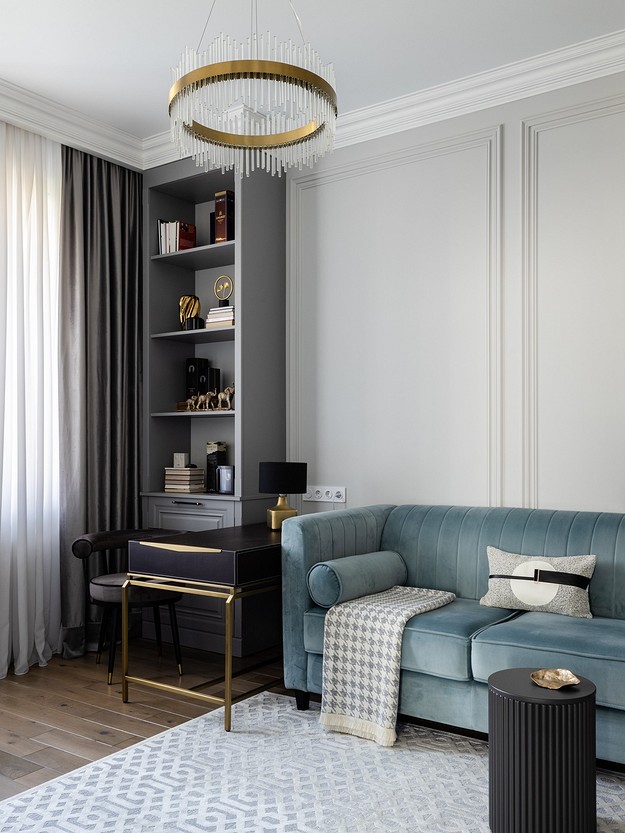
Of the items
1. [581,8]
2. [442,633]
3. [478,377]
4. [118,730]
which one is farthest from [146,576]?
[581,8]

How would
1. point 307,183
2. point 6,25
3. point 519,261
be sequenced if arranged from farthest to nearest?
point 307,183, point 519,261, point 6,25

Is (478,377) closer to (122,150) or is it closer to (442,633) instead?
(442,633)

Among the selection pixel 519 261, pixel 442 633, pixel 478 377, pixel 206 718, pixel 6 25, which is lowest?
pixel 206 718

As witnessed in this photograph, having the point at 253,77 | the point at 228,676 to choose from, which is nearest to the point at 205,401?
the point at 228,676

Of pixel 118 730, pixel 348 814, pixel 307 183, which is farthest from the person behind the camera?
pixel 307 183

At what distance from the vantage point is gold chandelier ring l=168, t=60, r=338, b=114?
86.8 inches

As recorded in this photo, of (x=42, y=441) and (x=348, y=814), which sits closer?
(x=348, y=814)

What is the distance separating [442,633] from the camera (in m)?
2.74

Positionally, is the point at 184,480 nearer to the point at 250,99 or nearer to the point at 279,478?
the point at 279,478

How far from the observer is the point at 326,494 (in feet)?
13.7

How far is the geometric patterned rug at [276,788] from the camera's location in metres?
2.22

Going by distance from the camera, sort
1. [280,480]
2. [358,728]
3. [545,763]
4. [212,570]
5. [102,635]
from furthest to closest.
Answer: [102,635] → [280,480] → [212,570] → [358,728] → [545,763]

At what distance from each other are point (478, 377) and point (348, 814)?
6.88 feet

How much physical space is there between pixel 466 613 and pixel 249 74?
2095 mm
